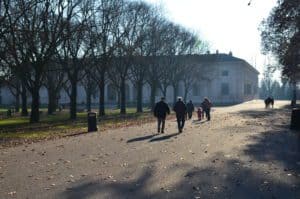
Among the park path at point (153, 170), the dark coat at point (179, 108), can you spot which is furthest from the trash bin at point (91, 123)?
the park path at point (153, 170)

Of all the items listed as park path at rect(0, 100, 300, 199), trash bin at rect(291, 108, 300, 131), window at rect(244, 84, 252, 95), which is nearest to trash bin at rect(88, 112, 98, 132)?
park path at rect(0, 100, 300, 199)

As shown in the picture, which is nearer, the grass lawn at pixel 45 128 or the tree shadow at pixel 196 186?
the tree shadow at pixel 196 186

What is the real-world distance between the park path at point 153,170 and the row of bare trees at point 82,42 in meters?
14.3

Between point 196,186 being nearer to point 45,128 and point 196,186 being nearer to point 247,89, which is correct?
point 45,128

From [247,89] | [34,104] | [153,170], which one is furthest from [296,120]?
[247,89]

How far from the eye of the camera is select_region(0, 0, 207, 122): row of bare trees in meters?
34.9

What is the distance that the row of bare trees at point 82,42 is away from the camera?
3492cm

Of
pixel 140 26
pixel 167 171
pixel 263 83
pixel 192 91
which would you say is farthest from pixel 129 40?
pixel 263 83

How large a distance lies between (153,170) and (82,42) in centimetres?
3211

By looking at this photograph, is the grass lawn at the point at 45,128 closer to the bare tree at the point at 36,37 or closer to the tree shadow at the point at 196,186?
the bare tree at the point at 36,37

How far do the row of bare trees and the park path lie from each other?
14252mm

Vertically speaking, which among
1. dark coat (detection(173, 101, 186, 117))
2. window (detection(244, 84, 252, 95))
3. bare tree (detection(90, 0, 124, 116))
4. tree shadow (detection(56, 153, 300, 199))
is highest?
bare tree (detection(90, 0, 124, 116))

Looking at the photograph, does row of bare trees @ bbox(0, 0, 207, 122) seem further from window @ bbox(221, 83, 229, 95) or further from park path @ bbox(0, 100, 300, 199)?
window @ bbox(221, 83, 229, 95)

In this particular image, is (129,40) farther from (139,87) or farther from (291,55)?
(291,55)
